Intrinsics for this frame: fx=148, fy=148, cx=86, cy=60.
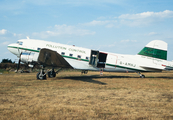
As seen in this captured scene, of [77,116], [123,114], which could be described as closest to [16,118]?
[77,116]

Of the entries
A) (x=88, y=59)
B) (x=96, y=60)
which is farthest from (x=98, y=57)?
(x=88, y=59)

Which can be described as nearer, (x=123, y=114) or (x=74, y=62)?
(x=123, y=114)

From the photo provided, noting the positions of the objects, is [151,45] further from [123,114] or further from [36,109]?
[36,109]

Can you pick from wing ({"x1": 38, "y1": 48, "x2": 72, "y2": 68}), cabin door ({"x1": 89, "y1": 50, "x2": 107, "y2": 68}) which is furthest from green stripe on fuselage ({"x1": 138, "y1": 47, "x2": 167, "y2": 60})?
wing ({"x1": 38, "y1": 48, "x2": 72, "y2": 68})

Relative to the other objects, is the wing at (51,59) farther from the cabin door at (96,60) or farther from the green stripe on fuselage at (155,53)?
the green stripe on fuselage at (155,53)

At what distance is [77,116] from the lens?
190 inches

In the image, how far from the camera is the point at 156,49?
1781 centimetres

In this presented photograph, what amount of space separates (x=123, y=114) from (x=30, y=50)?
45.0 feet

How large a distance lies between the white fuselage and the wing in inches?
54.1

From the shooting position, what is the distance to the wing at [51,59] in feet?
43.8

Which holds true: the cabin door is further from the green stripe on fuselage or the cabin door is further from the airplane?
the green stripe on fuselage

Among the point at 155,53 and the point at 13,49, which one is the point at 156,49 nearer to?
the point at 155,53

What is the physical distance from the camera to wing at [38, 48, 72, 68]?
13.3 m

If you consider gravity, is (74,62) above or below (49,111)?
above
